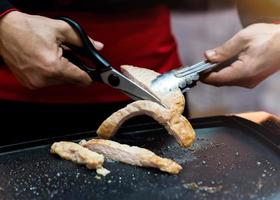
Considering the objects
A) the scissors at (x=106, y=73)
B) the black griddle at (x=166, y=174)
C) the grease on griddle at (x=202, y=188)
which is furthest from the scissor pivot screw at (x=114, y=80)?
the grease on griddle at (x=202, y=188)

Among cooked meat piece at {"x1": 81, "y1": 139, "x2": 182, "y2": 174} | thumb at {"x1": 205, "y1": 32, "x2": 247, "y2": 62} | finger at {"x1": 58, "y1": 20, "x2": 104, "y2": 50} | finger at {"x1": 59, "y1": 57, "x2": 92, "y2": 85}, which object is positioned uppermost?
finger at {"x1": 58, "y1": 20, "x2": 104, "y2": 50}

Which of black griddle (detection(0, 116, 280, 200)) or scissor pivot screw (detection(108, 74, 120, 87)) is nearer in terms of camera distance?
black griddle (detection(0, 116, 280, 200))

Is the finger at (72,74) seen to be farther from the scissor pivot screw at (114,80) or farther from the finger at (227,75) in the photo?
the finger at (227,75)

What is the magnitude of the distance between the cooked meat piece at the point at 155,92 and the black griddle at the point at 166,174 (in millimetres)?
70

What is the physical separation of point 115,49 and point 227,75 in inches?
9.4

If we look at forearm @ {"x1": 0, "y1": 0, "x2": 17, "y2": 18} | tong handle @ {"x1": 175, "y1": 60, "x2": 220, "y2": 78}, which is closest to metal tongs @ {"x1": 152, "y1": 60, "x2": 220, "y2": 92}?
tong handle @ {"x1": 175, "y1": 60, "x2": 220, "y2": 78}

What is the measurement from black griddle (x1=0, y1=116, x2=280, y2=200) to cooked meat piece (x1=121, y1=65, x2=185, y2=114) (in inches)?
2.8

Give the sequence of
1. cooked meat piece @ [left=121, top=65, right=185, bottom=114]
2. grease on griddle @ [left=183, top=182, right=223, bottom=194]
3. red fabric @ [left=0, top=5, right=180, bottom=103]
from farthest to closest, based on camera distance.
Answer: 1. red fabric @ [left=0, top=5, right=180, bottom=103]
2. cooked meat piece @ [left=121, top=65, right=185, bottom=114]
3. grease on griddle @ [left=183, top=182, right=223, bottom=194]

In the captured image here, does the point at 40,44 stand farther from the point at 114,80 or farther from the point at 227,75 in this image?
the point at 227,75

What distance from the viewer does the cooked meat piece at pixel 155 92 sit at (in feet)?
2.90

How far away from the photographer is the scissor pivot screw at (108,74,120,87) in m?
0.90

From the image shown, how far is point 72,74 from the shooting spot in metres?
0.90

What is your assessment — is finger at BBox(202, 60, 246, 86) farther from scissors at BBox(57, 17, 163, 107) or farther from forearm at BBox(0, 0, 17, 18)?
forearm at BBox(0, 0, 17, 18)

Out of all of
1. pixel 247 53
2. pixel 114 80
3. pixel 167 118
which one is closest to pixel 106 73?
pixel 114 80
